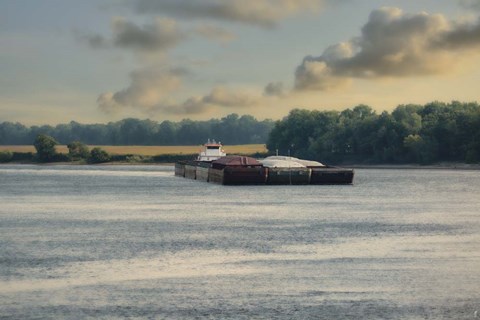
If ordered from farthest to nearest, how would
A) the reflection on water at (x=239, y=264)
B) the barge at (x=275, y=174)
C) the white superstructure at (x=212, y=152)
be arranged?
the white superstructure at (x=212, y=152), the barge at (x=275, y=174), the reflection on water at (x=239, y=264)

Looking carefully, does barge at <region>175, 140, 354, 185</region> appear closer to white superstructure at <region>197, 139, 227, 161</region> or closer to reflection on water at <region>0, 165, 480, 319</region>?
white superstructure at <region>197, 139, 227, 161</region>

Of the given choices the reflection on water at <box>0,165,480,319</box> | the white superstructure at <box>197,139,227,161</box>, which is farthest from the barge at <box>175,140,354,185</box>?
the reflection on water at <box>0,165,480,319</box>

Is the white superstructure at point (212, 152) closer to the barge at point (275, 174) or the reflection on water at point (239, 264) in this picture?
the barge at point (275, 174)

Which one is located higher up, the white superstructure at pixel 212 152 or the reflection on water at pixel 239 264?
the white superstructure at pixel 212 152

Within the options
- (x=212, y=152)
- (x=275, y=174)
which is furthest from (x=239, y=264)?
(x=212, y=152)

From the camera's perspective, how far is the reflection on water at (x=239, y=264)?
2905cm

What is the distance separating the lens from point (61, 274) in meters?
36.2

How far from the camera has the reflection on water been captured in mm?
29047

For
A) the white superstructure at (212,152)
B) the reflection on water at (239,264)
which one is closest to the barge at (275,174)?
the white superstructure at (212,152)

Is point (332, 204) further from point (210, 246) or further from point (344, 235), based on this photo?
point (210, 246)

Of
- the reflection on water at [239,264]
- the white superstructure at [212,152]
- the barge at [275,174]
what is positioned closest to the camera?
the reflection on water at [239,264]

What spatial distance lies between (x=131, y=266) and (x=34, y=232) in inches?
757

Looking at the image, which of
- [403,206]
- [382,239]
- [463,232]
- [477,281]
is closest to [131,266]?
[477,281]

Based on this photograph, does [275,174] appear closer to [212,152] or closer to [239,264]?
[212,152]
